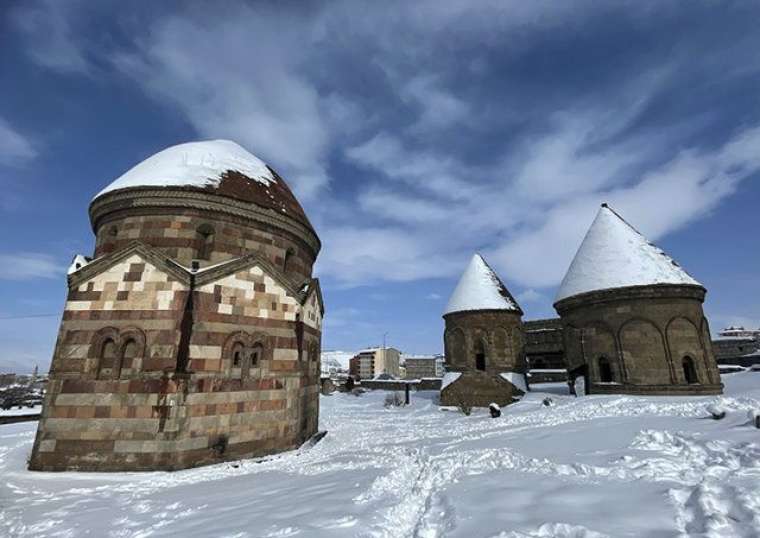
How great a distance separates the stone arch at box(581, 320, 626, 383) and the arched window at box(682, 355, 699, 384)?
2.71 metres

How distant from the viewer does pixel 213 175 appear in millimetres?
11828

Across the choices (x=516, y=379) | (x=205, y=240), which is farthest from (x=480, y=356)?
(x=205, y=240)

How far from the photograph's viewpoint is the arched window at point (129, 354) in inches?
366

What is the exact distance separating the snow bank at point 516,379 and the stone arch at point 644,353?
20.2 feet

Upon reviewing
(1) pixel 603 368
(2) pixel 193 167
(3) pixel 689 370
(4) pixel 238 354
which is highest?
(2) pixel 193 167

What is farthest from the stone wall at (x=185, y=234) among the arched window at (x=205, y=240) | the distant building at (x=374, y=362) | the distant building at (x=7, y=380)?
the distant building at (x=7, y=380)

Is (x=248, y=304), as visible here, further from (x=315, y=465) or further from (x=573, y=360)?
(x=573, y=360)

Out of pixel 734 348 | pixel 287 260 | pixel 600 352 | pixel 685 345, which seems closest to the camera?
pixel 287 260

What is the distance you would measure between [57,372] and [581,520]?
35.9 feet

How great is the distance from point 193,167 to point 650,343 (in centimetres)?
2000

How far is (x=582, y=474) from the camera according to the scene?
214 inches

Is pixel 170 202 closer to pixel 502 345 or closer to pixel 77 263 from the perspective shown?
pixel 77 263

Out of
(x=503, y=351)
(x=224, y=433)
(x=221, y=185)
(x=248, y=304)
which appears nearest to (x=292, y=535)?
(x=224, y=433)

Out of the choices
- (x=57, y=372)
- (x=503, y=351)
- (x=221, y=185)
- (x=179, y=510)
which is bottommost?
(x=179, y=510)
